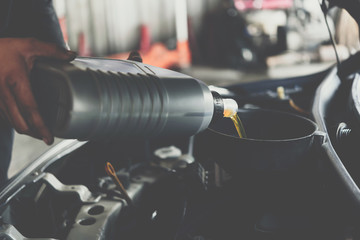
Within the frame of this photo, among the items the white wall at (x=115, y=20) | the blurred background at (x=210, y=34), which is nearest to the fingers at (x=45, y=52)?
the blurred background at (x=210, y=34)

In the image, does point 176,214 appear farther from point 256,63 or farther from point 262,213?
point 256,63

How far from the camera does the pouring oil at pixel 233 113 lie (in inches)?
23.9

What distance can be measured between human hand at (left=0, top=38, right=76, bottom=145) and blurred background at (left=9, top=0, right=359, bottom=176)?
172 inches

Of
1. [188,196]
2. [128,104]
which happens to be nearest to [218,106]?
[128,104]

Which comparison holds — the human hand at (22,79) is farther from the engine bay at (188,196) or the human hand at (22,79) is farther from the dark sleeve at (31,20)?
the dark sleeve at (31,20)

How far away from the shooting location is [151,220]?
729mm

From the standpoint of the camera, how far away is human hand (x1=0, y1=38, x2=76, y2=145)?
1.72 ft

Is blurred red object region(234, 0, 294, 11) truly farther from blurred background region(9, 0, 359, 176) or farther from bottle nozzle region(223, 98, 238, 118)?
bottle nozzle region(223, 98, 238, 118)

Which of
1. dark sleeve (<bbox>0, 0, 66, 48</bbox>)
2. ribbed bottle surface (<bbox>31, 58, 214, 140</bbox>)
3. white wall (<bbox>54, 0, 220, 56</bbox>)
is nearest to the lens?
ribbed bottle surface (<bbox>31, 58, 214, 140</bbox>)

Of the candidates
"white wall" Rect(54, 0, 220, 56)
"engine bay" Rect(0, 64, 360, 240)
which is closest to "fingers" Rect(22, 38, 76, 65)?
"engine bay" Rect(0, 64, 360, 240)

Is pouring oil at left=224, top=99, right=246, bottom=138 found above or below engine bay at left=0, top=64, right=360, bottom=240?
above

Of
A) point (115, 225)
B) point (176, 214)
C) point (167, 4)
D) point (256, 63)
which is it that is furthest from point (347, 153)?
point (167, 4)

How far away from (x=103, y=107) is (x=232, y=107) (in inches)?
9.4

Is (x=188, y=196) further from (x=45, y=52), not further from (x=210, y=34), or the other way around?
(x=210, y=34)
